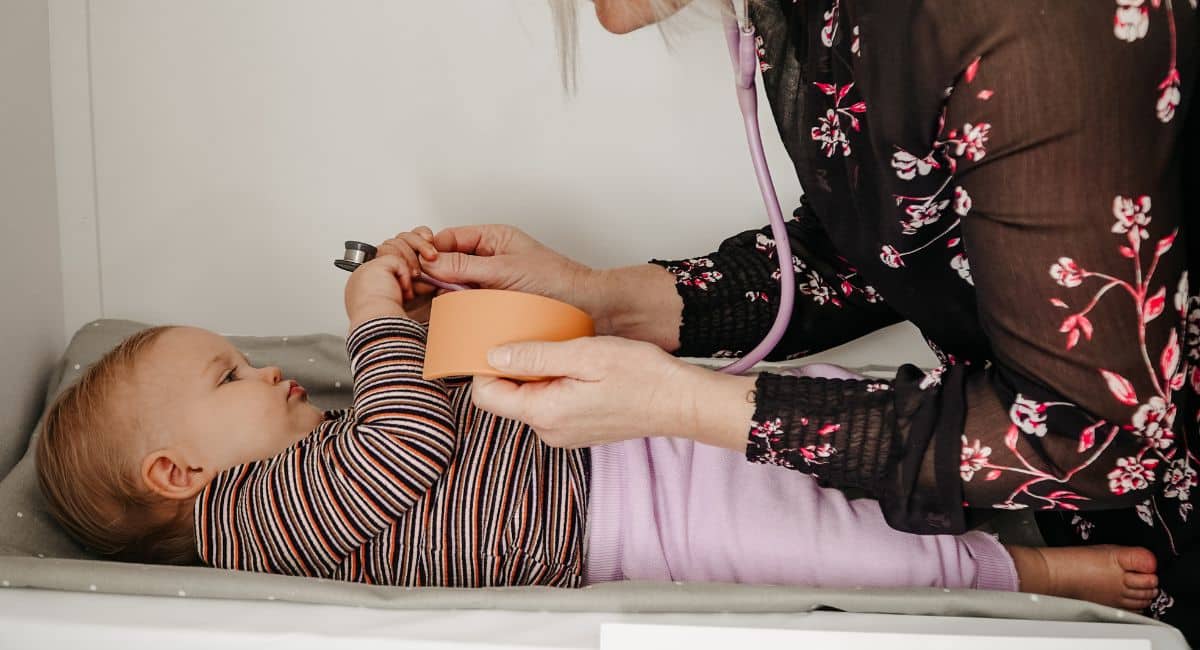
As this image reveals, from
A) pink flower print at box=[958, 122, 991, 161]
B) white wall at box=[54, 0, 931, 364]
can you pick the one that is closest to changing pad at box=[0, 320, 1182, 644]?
pink flower print at box=[958, 122, 991, 161]

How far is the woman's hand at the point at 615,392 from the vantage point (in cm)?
96


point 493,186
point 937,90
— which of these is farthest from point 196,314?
point 937,90

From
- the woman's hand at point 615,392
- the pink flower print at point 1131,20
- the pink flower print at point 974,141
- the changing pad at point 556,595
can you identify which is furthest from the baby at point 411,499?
the pink flower print at point 1131,20

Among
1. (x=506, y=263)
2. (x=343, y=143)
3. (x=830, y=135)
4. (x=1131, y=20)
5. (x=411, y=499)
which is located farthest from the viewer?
(x=343, y=143)

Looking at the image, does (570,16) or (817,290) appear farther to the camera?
(817,290)

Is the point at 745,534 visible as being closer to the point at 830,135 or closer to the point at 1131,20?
the point at 830,135

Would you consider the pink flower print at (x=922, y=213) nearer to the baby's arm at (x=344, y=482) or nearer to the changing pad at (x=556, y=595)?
the changing pad at (x=556, y=595)

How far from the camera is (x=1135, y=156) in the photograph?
2.44 feet

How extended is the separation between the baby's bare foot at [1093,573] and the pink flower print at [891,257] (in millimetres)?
440

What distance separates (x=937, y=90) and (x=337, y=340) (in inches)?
42.6

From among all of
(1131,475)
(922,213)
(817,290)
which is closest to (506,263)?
(817,290)

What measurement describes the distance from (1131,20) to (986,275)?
0.77ft

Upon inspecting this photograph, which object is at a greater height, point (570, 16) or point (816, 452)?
point (570, 16)

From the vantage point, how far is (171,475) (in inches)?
46.7
